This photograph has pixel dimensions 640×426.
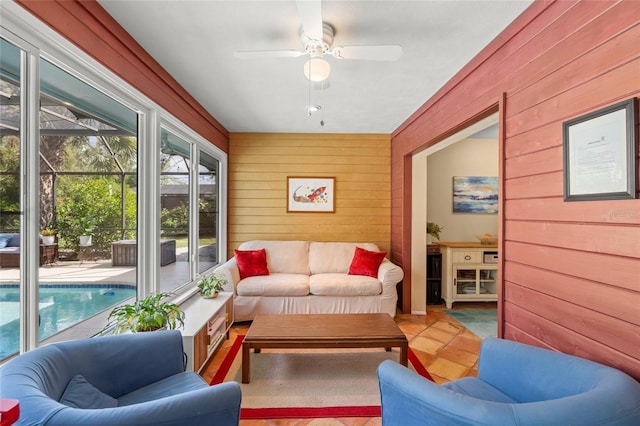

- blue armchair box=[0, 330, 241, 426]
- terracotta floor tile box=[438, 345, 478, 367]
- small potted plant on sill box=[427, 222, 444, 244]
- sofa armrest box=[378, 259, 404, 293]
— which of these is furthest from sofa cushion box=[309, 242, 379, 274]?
blue armchair box=[0, 330, 241, 426]

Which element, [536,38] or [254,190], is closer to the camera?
[536,38]

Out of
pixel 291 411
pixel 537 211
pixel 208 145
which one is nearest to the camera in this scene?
pixel 537 211

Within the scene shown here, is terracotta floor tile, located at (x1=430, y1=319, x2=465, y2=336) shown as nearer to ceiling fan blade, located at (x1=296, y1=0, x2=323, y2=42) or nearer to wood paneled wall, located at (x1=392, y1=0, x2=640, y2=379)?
wood paneled wall, located at (x1=392, y1=0, x2=640, y2=379)

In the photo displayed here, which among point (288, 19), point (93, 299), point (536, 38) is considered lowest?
point (93, 299)

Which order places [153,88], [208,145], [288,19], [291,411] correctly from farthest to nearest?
[208,145] → [153,88] → [291,411] → [288,19]

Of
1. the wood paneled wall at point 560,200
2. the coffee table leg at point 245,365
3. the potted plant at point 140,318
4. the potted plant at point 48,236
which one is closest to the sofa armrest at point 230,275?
the coffee table leg at point 245,365

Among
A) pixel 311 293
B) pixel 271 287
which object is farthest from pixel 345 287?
A: pixel 271 287

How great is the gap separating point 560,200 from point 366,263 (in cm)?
255

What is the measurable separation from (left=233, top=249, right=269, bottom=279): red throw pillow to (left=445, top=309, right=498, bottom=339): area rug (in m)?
2.58

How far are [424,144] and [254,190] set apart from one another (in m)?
2.56

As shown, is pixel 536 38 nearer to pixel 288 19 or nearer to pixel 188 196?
pixel 288 19

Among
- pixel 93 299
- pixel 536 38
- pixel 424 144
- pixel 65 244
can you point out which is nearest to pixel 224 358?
pixel 93 299

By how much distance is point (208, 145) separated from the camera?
3740 millimetres

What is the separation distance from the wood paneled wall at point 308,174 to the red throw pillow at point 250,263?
632 mm
